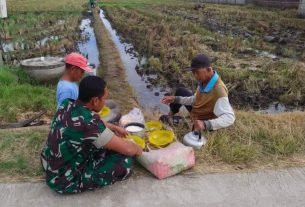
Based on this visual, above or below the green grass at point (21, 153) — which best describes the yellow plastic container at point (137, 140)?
above

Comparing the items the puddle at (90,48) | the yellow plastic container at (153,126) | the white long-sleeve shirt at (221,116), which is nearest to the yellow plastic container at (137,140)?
the yellow plastic container at (153,126)

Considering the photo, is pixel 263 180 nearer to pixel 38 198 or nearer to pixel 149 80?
pixel 38 198

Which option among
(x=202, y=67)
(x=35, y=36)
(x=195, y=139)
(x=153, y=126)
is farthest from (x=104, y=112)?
(x=35, y=36)

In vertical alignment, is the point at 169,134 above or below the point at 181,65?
above

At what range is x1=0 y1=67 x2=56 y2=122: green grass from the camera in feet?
21.9

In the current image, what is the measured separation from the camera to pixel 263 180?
379 centimetres

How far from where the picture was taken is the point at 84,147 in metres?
3.35

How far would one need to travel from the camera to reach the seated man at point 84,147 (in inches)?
127

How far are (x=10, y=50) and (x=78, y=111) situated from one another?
9.61 metres

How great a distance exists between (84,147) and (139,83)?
6.00m

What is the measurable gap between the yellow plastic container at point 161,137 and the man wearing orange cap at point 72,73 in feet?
3.28

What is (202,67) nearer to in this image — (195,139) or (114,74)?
(195,139)

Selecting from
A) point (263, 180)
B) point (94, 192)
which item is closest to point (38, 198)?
point (94, 192)

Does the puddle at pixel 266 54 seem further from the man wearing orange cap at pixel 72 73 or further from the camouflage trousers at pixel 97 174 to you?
the camouflage trousers at pixel 97 174
